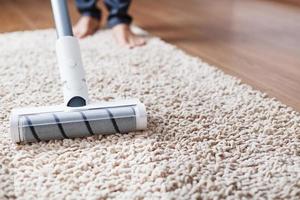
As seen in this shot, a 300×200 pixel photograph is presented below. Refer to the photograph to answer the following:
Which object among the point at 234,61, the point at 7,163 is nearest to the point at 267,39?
the point at 234,61

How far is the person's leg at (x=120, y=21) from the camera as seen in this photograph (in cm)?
178

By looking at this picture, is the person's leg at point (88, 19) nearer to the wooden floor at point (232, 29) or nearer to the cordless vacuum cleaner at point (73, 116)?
the wooden floor at point (232, 29)

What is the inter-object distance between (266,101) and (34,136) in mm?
587

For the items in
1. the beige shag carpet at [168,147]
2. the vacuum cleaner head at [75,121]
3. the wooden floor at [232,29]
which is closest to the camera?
the beige shag carpet at [168,147]

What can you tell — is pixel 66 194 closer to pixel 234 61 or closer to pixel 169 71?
pixel 169 71

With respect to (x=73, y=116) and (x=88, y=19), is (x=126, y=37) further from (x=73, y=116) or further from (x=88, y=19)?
(x=73, y=116)

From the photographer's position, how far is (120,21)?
6.20 ft

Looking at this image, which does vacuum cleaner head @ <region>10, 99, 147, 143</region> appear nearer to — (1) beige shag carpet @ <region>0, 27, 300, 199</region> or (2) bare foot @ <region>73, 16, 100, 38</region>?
(1) beige shag carpet @ <region>0, 27, 300, 199</region>

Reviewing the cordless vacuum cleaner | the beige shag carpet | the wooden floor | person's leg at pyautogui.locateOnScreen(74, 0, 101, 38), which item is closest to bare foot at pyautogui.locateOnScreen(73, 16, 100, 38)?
person's leg at pyautogui.locateOnScreen(74, 0, 101, 38)

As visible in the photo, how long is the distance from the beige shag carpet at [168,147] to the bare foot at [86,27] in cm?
51

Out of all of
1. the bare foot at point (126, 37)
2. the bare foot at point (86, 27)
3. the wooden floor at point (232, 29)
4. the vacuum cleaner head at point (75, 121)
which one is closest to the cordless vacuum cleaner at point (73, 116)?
the vacuum cleaner head at point (75, 121)

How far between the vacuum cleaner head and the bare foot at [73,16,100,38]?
1.00 m

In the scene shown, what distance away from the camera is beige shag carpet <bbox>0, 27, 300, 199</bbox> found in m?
0.75

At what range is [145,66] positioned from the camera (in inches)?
57.0
